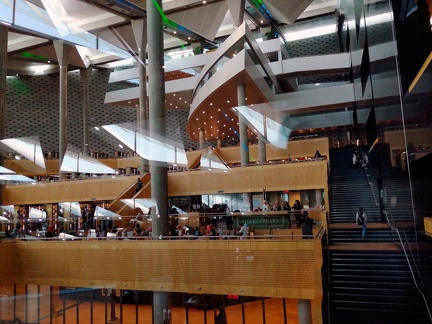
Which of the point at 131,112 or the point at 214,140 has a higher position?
the point at 131,112

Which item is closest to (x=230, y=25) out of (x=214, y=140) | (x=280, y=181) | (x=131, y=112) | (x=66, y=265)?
(x=214, y=140)

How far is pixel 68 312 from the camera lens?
10805 mm

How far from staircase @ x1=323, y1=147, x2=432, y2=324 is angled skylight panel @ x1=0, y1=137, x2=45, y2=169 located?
6670 millimetres

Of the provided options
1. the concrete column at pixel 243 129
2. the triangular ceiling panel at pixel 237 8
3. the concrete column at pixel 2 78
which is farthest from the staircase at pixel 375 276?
the triangular ceiling panel at pixel 237 8

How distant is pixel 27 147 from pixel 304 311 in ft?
23.4

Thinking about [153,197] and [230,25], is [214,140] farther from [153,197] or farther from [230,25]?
[153,197]

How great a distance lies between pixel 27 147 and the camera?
7953 millimetres

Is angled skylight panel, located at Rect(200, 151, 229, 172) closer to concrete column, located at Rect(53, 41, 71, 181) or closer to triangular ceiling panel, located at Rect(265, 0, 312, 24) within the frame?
triangular ceiling panel, located at Rect(265, 0, 312, 24)

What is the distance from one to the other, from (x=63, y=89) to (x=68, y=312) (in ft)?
69.2

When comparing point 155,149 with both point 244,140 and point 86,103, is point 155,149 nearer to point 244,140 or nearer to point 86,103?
point 244,140

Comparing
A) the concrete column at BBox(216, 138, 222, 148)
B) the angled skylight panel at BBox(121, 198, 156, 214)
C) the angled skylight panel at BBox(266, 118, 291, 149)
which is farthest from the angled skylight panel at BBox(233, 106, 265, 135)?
the concrete column at BBox(216, 138, 222, 148)

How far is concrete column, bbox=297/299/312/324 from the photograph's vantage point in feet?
28.2

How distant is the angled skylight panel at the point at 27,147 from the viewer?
280 inches

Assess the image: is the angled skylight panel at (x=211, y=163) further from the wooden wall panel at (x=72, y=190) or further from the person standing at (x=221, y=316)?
the person standing at (x=221, y=316)
